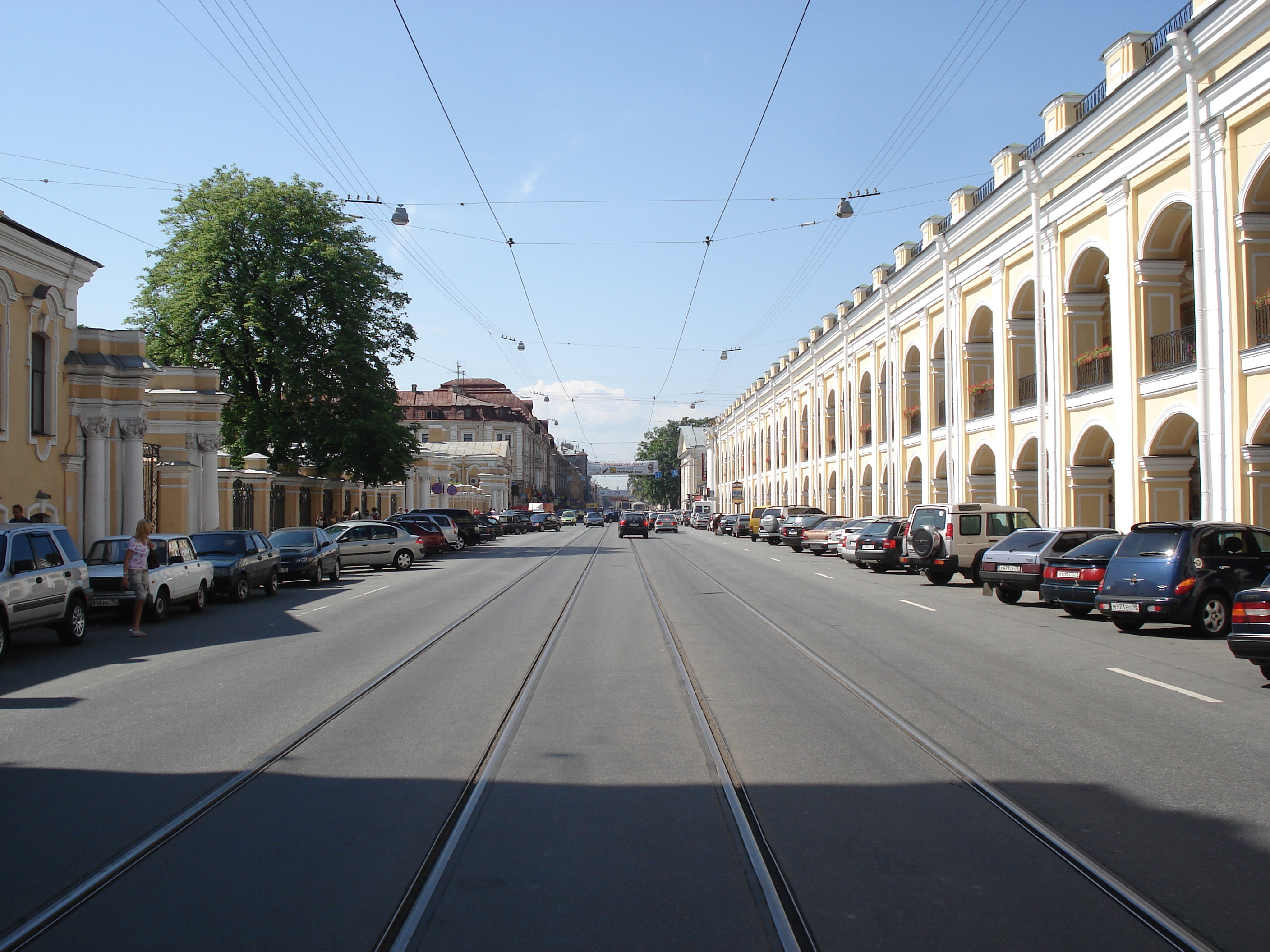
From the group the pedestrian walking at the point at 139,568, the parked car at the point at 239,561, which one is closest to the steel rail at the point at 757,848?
the pedestrian walking at the point at 139,568

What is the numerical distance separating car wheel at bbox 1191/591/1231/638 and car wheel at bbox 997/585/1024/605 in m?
4.99

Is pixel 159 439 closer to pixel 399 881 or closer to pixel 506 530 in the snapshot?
pixel 399 881

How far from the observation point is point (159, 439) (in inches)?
1178

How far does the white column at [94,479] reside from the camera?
79.8 ft

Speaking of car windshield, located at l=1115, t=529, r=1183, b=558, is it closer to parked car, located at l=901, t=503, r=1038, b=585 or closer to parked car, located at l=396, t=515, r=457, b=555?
parked car, located at l=901, t=503, r=1038, b=585

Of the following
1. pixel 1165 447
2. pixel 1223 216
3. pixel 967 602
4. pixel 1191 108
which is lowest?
pixel 967 602

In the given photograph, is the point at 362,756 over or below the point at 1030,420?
below

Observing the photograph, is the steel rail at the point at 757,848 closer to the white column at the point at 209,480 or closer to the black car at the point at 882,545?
the black car at the point at 882,545

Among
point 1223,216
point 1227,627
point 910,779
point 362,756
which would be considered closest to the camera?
point 910,779

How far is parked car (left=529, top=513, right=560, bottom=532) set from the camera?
269 feet

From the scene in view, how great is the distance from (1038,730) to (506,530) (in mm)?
63850

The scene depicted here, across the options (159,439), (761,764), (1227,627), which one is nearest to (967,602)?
(1227,627)

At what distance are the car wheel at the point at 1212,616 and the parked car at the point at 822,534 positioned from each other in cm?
2352

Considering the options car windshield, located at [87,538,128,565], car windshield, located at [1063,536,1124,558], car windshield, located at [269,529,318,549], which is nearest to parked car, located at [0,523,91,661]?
car windshield, located at [87,538,128,565]
